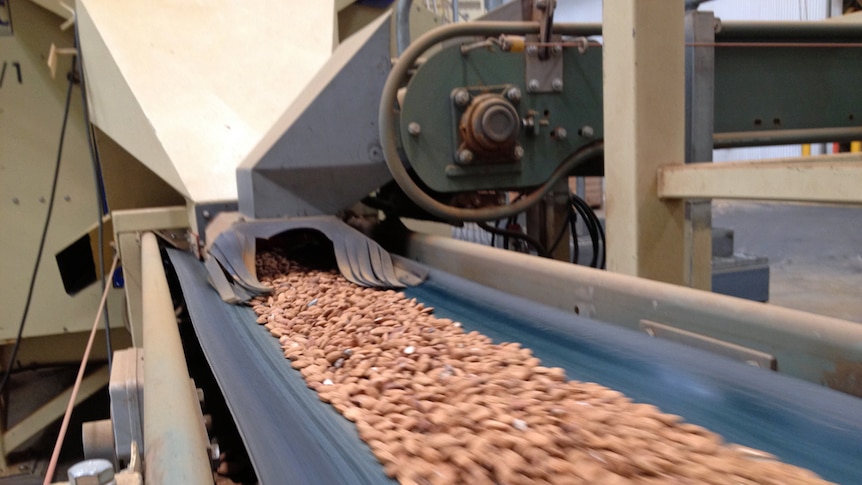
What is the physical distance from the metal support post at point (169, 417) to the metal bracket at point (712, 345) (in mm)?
699

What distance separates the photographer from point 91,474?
0.59 m

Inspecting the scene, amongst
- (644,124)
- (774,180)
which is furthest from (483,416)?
(644,124)

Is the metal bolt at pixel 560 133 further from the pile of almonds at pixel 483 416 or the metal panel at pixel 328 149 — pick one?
the pile of almonds at pixel 483 416

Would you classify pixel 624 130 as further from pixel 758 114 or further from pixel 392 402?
pixel 392 402

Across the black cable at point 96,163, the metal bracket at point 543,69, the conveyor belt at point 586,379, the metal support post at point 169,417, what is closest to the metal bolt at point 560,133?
the metal bracket at point 543,69

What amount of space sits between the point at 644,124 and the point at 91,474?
1257 millimetres

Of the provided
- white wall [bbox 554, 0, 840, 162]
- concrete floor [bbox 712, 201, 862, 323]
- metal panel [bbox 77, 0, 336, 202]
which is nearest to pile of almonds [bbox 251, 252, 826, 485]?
metal panel [bbox 77, 0, 336, 202]

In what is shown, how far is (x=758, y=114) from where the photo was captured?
1.87m

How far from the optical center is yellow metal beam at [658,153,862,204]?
103 cm

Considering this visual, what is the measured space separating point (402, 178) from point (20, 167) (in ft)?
5.72

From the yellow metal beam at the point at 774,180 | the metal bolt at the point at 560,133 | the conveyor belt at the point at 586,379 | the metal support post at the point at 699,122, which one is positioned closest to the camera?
the conveyor belt at the point at 586,379

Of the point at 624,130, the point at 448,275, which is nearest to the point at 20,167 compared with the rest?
the point at 448,275

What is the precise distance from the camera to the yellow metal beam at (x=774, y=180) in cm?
103

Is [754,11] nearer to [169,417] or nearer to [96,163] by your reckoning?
[96,163]
